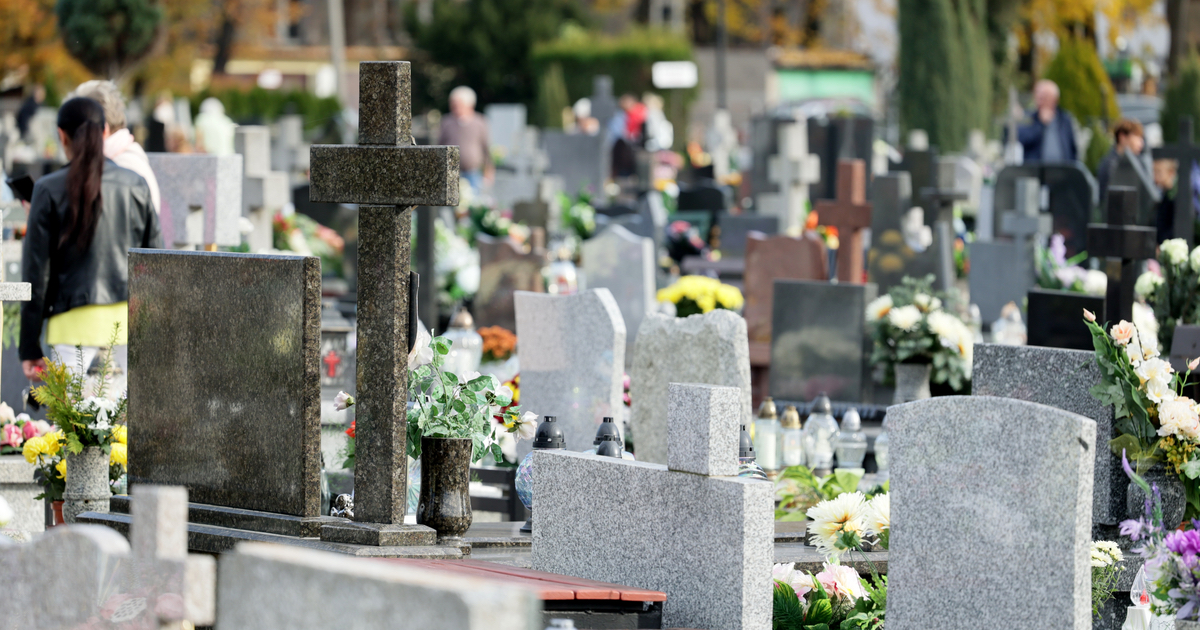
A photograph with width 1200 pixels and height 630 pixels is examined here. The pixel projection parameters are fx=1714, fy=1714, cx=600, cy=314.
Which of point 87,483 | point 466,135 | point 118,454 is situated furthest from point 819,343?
point 466,135

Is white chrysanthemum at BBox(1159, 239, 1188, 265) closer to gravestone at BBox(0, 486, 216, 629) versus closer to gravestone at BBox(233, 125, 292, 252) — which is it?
gravestone at BBox(233, 125, 292, 252)

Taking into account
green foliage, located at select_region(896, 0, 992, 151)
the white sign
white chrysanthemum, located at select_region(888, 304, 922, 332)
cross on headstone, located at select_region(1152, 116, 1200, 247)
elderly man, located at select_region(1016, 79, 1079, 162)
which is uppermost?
the white sign

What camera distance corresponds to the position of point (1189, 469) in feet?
17.9

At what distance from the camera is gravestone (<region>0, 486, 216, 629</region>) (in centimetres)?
304

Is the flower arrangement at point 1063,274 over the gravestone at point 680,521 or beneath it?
over

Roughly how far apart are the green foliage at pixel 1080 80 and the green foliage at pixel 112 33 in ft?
46.0

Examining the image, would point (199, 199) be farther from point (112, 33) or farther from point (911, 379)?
point (112, 33)

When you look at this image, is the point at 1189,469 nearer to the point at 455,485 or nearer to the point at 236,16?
the point at 455,485

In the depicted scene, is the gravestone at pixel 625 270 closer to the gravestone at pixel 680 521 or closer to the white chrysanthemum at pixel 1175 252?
the white chrysanthemum at pixel 1175 252

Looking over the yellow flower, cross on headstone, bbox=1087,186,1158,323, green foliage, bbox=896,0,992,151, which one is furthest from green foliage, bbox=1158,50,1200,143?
the yellow flower

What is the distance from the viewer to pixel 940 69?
25922 millimetres

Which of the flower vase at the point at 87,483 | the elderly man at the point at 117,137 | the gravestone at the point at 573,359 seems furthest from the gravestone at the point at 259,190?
the flower vase at the point at 87,483

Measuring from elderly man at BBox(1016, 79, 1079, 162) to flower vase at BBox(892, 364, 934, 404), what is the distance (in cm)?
→ 843

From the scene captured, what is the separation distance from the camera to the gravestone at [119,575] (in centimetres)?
304
